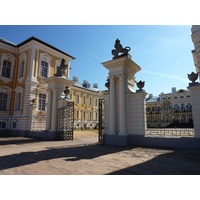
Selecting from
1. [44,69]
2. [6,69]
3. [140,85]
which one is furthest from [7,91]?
[140,85]

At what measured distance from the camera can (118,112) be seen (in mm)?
9438

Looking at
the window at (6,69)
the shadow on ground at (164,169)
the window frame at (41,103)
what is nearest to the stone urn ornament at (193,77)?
the shadow on ground at (164,169)

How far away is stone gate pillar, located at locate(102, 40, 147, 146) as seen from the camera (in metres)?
8.80

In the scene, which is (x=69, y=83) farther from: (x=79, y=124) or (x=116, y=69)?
(x=79, y=124)

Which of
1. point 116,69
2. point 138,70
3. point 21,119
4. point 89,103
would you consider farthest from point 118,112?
point 89,103

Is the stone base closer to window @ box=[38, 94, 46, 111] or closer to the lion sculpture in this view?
the lion sculpture

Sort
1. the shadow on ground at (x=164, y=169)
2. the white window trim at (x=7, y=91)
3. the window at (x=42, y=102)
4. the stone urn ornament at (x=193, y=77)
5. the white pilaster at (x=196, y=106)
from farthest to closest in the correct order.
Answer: the window at (x=42, y=102) < the white window trim at (x=7, y=91) < the stone urn ornament at (x=193, y=77) < the white pilaster at (x=196, y=106) < the shadow on ground at (x=164, y=169)

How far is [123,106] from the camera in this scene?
891cm

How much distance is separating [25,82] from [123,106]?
1466cm

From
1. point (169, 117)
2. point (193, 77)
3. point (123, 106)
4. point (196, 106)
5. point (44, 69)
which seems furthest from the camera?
point (44, 69)

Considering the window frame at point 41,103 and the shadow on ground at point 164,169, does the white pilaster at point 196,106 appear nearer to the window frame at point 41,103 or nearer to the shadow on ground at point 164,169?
the shadow on ground at point 164,169

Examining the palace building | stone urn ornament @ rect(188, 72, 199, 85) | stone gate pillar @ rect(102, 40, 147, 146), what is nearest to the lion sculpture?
stone gate pillar @ rect(102, 40, 147, 146)

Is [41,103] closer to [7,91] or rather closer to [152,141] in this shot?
[7,91]

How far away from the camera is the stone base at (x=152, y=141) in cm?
730
